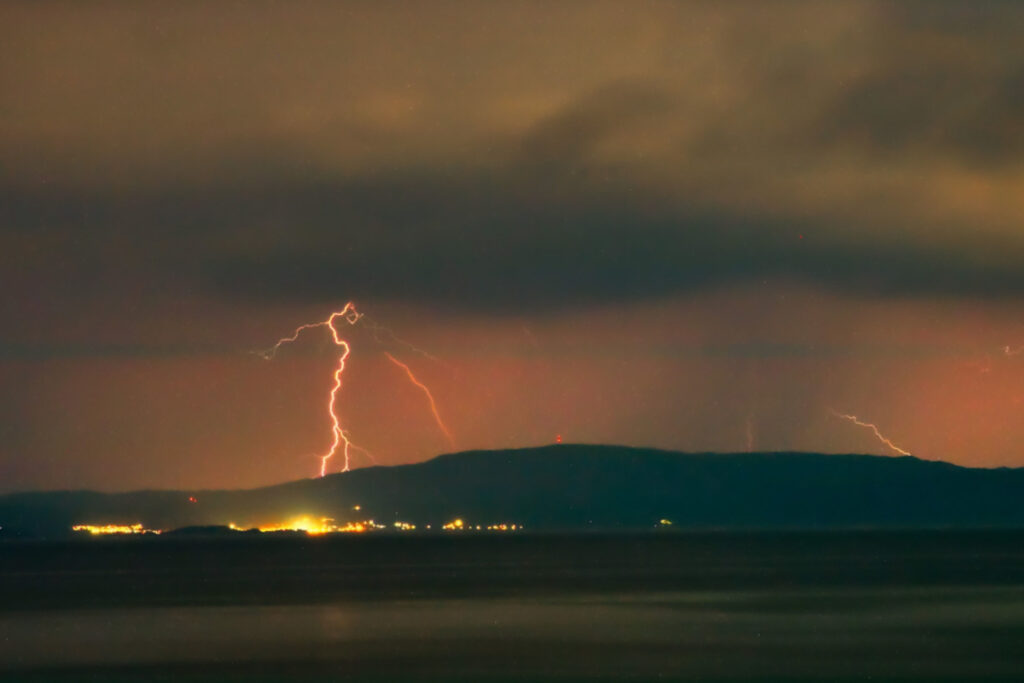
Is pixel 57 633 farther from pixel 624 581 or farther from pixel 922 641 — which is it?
pixel 624 581

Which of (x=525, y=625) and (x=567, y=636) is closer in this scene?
(x=567, y=636)

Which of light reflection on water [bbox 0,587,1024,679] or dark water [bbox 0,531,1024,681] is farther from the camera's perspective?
light reflection on water [bbox 0,587,1024,679]

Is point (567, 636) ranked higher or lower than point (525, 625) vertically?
lower

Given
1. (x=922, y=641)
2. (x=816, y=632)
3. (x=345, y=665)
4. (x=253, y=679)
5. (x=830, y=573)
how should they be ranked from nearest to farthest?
(x=253, y=679) → (x=345, y=665) → (x=922, y=641) → (x=816, y=632) → (x=830, y=573)

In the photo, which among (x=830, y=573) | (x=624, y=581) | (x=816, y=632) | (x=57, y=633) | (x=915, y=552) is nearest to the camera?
(x=816, y=632)

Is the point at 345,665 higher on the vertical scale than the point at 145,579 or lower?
lower

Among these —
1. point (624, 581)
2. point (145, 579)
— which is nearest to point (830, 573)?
point (624, 581)

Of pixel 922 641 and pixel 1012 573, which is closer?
pixel 922 641

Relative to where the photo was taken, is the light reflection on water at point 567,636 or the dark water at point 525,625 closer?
the dark water at point 525,625
